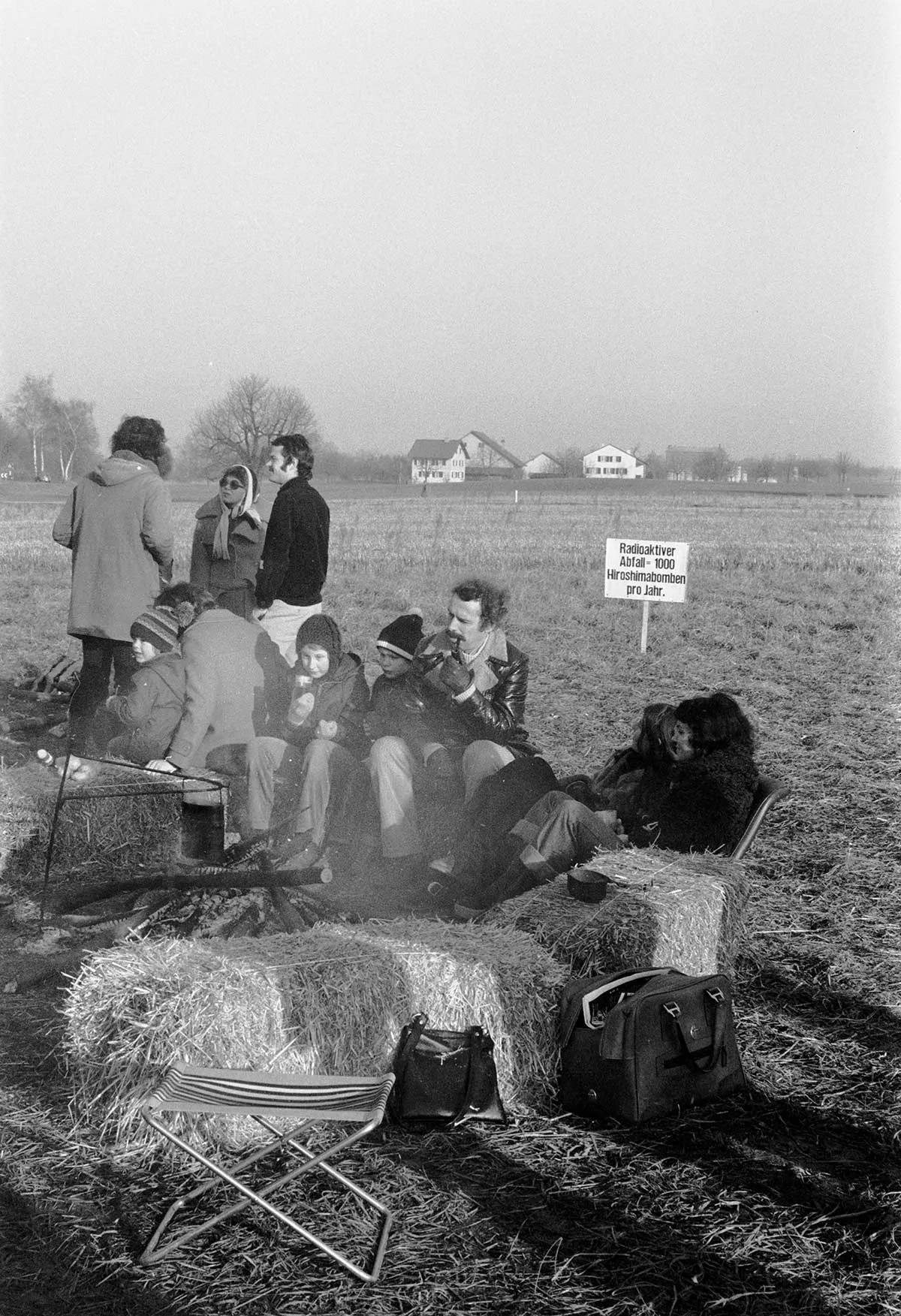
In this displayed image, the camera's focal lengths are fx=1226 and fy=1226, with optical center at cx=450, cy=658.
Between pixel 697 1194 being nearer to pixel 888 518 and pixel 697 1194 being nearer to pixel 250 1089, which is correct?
pixel 250 1089

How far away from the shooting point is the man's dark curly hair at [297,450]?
5.99 meters

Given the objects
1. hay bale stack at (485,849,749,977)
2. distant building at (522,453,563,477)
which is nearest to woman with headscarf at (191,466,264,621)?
hay bale stack at (485,849,749,977)

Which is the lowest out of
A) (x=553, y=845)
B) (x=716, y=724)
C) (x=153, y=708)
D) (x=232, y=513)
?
(x=553, y=845)

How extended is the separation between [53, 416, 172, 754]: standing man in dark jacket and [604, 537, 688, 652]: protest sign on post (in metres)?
4.30

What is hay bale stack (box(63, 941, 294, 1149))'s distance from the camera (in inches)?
114

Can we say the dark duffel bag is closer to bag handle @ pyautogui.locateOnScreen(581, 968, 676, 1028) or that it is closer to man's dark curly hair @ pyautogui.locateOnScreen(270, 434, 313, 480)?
bag handle @ pyautogui.locateOnScreen(581, 968, 676, 1028)

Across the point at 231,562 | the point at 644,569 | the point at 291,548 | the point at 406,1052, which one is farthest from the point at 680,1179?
the point at 644,569

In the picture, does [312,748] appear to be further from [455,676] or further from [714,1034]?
[714,1034]

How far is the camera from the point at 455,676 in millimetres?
4871

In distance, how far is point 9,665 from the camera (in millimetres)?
10266

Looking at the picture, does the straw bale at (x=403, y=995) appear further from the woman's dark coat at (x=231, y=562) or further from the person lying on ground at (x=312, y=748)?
the woman's dark coat at (x=231, y=562)

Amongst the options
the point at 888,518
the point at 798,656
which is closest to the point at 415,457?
the point at 798,656

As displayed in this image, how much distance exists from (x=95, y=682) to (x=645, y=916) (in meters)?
3.65

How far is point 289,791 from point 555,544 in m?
17.8
